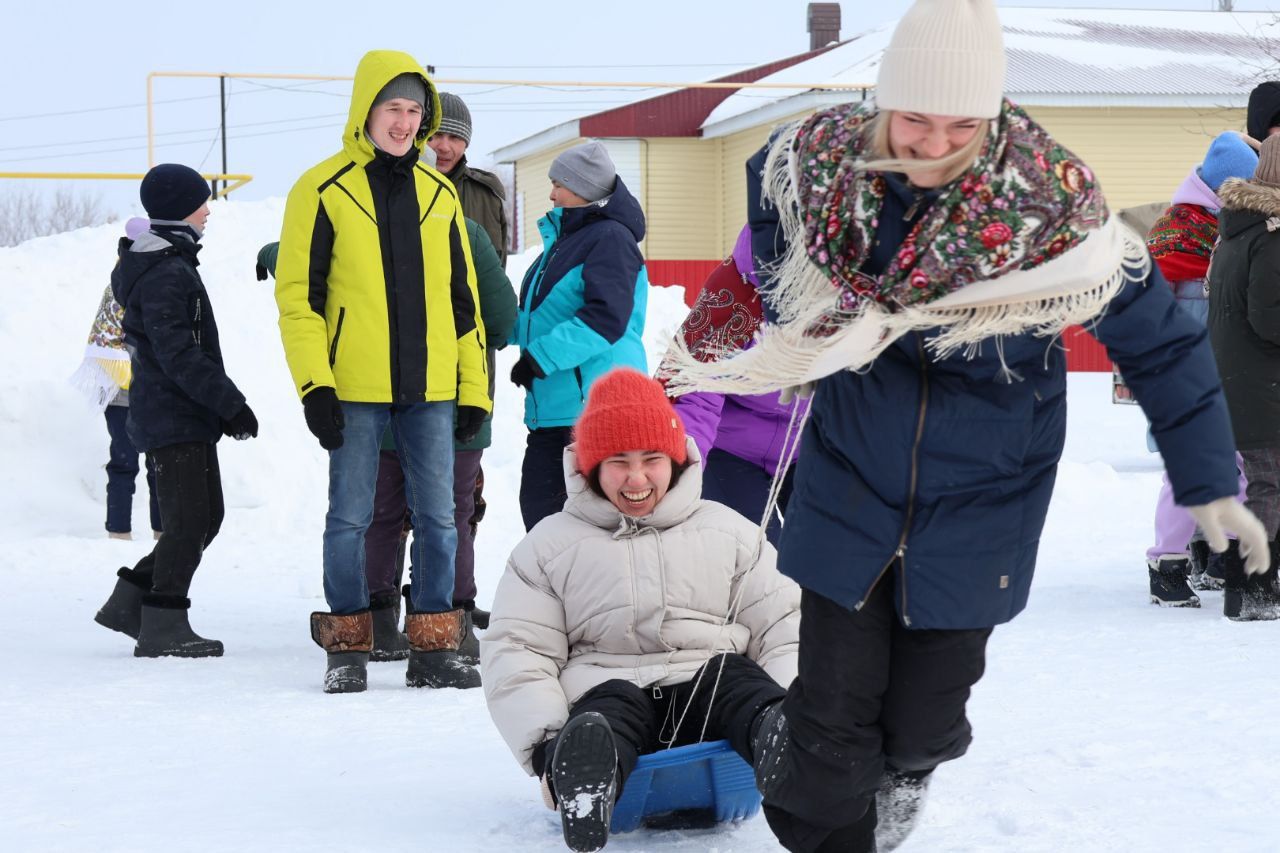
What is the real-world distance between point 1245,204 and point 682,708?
3632 mm

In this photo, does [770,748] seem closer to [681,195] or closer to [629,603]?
[629,603]

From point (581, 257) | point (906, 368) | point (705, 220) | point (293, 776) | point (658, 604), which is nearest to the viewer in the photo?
point (906, 368)

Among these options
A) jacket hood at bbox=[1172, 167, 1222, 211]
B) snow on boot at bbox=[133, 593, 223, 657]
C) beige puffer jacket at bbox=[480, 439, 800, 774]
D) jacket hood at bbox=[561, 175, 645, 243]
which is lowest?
snow on boot at bbox=[133, 593, 223, 657]

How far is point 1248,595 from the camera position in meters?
5.98

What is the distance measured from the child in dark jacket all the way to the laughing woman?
3301 millimetres

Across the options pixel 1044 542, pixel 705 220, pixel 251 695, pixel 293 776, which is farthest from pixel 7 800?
pixel 705 220

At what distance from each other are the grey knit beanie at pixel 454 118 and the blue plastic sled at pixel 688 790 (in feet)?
11.0

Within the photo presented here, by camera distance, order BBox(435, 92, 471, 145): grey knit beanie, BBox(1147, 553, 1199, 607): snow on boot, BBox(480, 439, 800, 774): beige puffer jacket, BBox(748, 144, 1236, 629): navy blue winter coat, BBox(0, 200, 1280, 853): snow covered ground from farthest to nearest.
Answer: BBox(1147, 553, 1199, 607): snow on boot → BBox(435, 92, 471, 145): grey knit beanie → BBox(480, 439, 800, 774): beige puffer jacket → BBox(0, 200, 1280, 853): snow covered ground → BBox(748, 144, 1236, 629): navy blue winter coat

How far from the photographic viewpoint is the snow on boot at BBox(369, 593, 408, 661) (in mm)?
5828

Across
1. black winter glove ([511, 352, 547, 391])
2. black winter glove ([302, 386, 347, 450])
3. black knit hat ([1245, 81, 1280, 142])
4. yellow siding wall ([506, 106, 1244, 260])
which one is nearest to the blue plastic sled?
black winter glove ([302, 386, 347, 450])

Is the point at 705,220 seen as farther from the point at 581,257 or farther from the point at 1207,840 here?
the point at 1207,840

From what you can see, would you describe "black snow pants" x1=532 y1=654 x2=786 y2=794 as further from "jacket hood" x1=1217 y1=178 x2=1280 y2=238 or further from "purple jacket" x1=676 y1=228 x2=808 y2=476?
"jacket hood" x1=1217 y1=178 x2=1280 y2=238

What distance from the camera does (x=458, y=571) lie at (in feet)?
19.3

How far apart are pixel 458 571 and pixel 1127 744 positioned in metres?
2.71
